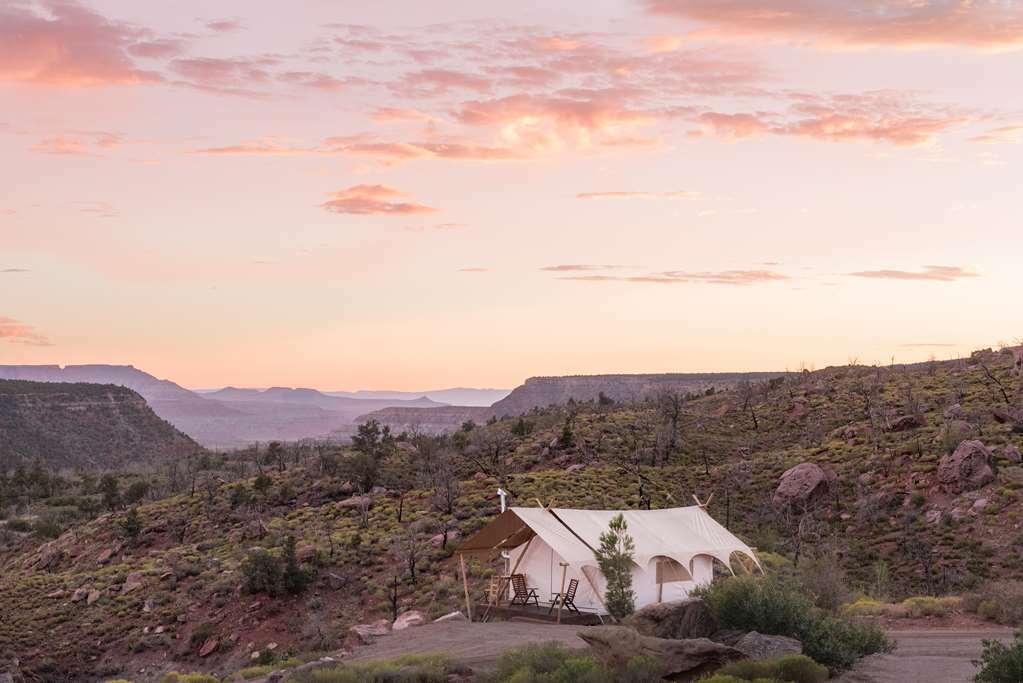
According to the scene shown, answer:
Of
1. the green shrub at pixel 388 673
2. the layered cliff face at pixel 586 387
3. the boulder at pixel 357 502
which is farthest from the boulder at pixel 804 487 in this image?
the layered cliff face at pixel 586 387

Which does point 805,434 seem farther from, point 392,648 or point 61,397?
point 61,397

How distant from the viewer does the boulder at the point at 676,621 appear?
20281mm

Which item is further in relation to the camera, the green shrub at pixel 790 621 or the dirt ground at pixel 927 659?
the green shrub at pixel 790 621

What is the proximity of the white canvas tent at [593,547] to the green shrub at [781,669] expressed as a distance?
1021 centimetres

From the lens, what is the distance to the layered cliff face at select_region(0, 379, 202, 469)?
344ft

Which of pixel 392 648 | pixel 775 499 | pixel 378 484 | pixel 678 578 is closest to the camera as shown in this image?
pixel 392 648

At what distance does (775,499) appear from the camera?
47312 millimetres

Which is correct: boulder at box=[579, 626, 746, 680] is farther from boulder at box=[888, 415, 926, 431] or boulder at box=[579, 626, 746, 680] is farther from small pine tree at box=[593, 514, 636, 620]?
boulder at box=[888, 415, 926, 431]

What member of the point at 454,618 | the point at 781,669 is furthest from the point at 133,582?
the point at 781,669

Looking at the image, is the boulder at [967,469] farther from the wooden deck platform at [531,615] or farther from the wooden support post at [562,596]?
the wooden deck platform at [531,615]

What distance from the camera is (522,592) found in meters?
30.4

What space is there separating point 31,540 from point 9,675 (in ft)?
97.6

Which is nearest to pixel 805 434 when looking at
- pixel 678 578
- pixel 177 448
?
pixel 678 578

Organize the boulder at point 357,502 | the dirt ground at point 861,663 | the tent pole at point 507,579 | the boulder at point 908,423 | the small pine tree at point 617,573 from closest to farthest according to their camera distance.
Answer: the dirt ground at point 861,663 → the small pine tree at point 617,573 → the tent pole at point 507,579 → the boulder at point 357,502 → the boulder at point 908,423
